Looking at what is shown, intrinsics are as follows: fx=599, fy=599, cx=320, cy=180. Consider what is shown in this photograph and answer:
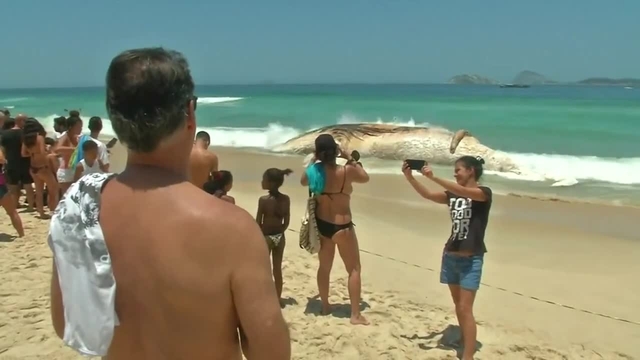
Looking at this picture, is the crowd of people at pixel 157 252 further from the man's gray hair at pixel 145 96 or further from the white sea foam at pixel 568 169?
Answer: the white sea foam at pixel 568 169

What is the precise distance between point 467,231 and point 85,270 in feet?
11.0

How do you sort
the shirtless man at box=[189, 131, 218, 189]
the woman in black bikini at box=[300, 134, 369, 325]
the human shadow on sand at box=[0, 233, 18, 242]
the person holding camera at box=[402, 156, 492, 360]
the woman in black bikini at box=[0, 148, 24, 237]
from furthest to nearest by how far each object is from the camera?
1. the human shadow on sand at box=[0, 233, 18, 242]
2. the woman in black bikini at box=[0, 148, 24, 237]
3. the woman in black bikini at box=[300, 134, 369, 325]
4. the shirtless man at box=[189, 131, 218, 189]
5. the person holding camera at box=[402, 156, 492, 360]

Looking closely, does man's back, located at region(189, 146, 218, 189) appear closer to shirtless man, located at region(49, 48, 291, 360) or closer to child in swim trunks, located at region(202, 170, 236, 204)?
child in swim trunks, located at region(202, 170, 236, 204)

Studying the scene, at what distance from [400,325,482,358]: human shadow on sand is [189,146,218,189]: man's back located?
213cm

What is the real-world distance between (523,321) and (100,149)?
5.04 meters

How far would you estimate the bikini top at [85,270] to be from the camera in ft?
4.85

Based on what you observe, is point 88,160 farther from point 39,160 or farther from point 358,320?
point 358,320

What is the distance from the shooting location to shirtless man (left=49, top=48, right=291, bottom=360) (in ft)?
4.67

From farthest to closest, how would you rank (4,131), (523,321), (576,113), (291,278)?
(576,113) → (4,131) → (291,278) → (523,321)

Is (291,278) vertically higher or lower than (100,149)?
lower

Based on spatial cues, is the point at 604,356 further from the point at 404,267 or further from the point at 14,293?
the point at 14,293

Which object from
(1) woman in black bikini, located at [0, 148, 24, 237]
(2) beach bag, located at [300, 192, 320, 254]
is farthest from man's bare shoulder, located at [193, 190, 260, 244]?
(1) woman in black bikini, located at [0, 148, 24, 237]

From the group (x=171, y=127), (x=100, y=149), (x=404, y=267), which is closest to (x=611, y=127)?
(x=404, y=267)

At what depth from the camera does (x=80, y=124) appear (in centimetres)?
793
